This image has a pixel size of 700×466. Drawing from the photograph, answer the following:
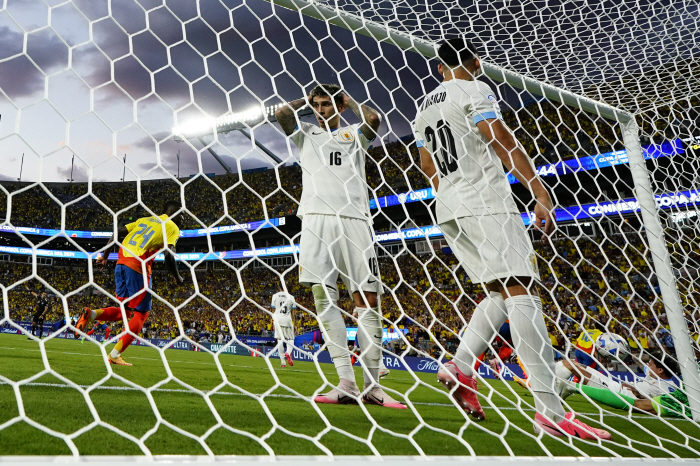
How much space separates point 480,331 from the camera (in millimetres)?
1758

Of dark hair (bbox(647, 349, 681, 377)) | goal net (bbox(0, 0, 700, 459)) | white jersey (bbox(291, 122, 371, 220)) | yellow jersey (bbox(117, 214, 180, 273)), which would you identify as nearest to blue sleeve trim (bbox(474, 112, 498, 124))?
goal net (bbox(0, 0, 700, 459))

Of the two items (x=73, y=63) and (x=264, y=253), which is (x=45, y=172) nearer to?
(x=73, y=63)

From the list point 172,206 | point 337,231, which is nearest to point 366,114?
point 337,231

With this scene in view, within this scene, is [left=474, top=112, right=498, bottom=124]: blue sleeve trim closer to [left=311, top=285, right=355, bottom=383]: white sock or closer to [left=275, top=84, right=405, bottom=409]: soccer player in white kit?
[left=275, top=84, right=405, bottom=409]: soccer player in white kit

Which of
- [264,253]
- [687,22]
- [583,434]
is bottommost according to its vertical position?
[264,253]

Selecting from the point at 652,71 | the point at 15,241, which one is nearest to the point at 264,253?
the point at 15,241

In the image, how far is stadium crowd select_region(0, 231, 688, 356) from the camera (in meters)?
10.1

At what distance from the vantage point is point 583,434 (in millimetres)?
1484

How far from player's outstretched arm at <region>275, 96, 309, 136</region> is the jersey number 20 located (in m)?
0.63

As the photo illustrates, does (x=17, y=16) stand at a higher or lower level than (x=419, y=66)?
lower

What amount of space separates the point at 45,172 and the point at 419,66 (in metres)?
2.01

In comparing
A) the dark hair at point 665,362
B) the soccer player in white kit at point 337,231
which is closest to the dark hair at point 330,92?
the soccer player in white kit at point 337,231

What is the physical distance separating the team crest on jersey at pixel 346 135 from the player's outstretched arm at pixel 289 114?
29 cm

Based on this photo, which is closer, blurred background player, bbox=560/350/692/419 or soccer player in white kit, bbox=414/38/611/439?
soccer player in white kit, bbox=414/38/611/439
